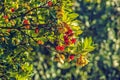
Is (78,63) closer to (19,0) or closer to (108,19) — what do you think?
(19,0)

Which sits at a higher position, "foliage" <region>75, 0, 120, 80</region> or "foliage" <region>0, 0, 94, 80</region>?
"foliage" <region>0, 0, 94, 80</region>

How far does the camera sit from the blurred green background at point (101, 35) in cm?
887

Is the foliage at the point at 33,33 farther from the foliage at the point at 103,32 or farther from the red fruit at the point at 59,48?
the foliage at the point at 103,32

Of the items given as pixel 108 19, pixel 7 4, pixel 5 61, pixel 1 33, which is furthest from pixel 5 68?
pixel 108 19

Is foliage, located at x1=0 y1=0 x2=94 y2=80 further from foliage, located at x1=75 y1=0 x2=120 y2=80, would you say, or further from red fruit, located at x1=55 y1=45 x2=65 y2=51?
foliage, located at x1=75 y1=0 x2=120 y2=80

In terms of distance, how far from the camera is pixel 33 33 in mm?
3893

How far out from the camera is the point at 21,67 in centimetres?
398

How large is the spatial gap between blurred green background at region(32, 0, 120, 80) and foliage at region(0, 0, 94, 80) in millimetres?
4800

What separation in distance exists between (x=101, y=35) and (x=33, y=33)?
209 inches

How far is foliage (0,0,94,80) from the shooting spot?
380 cm

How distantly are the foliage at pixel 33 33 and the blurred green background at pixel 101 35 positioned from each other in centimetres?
480

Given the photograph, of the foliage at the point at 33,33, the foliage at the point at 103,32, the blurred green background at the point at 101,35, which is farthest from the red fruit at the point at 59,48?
the foliage at the point at 103,32

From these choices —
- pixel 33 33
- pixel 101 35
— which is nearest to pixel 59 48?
pixel 33 33

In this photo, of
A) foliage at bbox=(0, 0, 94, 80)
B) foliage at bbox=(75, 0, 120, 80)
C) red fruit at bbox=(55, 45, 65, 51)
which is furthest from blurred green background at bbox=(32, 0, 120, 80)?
red fruit at bbox=(55, 45, 65, 51)
